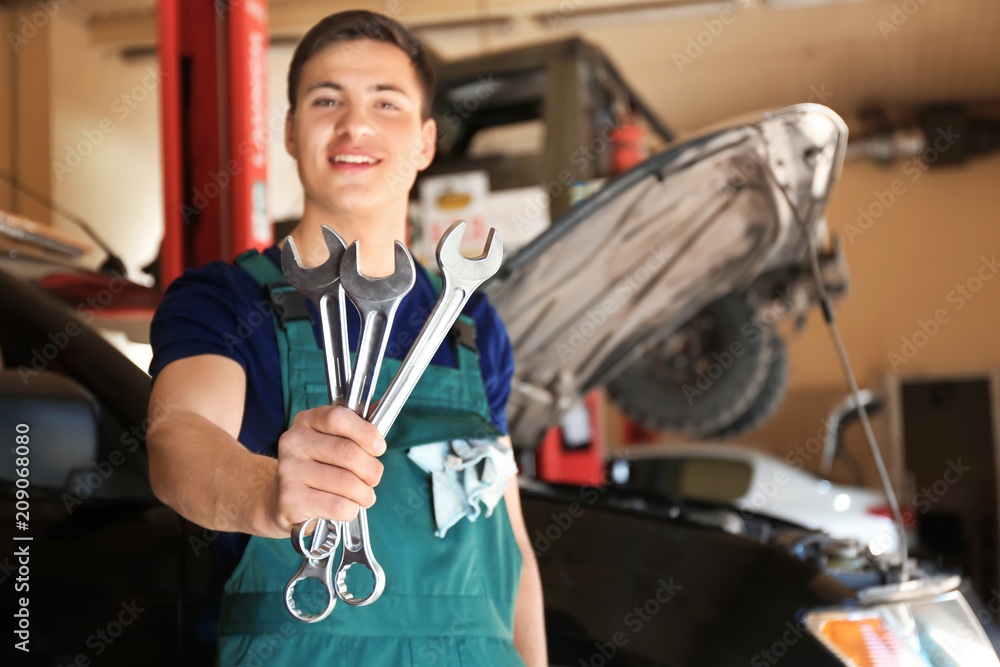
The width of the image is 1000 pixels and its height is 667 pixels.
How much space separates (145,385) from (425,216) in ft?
4.88

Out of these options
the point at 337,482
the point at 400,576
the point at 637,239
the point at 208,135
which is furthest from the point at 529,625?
the point at 208,135

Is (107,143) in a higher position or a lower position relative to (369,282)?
higher

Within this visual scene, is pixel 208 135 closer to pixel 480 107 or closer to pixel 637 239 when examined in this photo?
pixel 637 239

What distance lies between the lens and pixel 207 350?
2.89ft

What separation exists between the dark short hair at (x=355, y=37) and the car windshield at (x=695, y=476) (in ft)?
Result: 12.3

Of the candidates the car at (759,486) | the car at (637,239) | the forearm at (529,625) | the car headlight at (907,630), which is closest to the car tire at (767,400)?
the car at (637,239)

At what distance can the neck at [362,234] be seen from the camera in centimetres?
100

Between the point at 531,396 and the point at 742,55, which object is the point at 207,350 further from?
the point at 742,55

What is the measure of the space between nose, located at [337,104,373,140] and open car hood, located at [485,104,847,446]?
65cm

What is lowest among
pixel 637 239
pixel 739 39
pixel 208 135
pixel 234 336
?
pixel 234 336

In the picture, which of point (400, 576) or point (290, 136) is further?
point (290, 136)

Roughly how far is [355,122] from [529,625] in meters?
0.65

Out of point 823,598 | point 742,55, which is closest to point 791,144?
point 823,598

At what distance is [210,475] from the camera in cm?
75
